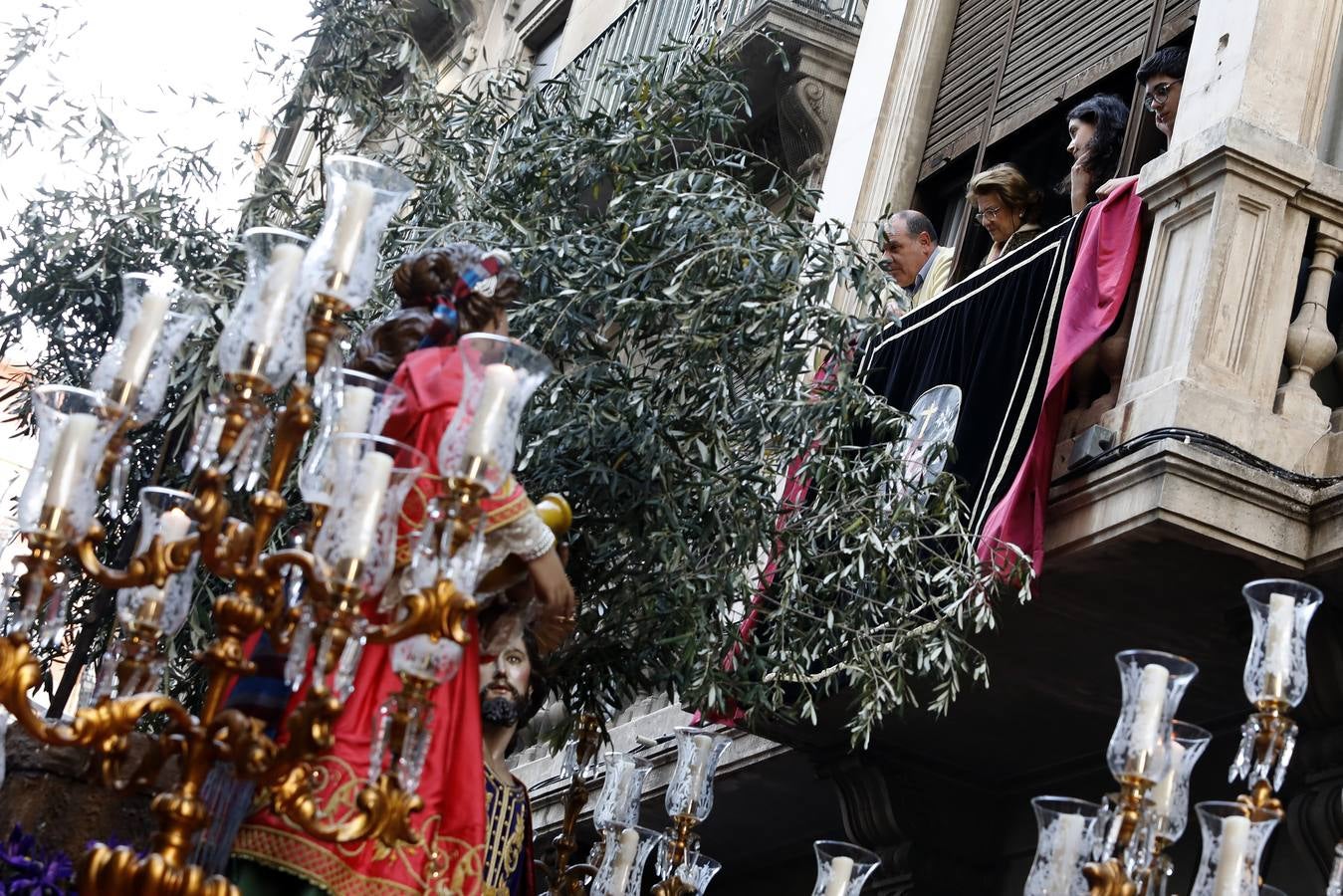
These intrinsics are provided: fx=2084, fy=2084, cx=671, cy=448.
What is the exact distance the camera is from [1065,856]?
200 inches

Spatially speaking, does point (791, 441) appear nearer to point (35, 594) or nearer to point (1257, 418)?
point (1257, 418)

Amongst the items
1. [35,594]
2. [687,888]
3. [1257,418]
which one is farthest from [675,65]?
[35,594]

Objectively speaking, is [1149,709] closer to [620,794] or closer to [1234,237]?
[620,794]

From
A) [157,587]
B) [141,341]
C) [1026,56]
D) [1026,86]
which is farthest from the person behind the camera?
[1026,56]

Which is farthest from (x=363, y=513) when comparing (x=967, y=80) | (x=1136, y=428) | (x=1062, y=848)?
(x=967, y=80)

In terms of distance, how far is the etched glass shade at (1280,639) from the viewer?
5.21m

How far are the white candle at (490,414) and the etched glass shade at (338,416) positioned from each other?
0.82ft

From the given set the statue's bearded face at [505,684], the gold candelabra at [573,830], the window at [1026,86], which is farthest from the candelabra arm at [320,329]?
the window at [1026,86]

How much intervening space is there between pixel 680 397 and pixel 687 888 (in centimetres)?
175

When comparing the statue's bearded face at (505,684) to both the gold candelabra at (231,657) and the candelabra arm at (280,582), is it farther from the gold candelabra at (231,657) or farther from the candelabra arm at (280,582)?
the candelabra arm at (280,582)

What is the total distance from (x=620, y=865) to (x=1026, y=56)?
5.16m

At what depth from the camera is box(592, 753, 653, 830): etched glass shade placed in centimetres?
709

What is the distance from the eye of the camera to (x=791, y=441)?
757 centimetres

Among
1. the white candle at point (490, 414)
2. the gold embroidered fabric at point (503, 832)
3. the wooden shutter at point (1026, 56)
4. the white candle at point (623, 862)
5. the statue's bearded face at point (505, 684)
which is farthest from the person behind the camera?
the wooden shutter at point (1026, 56)
